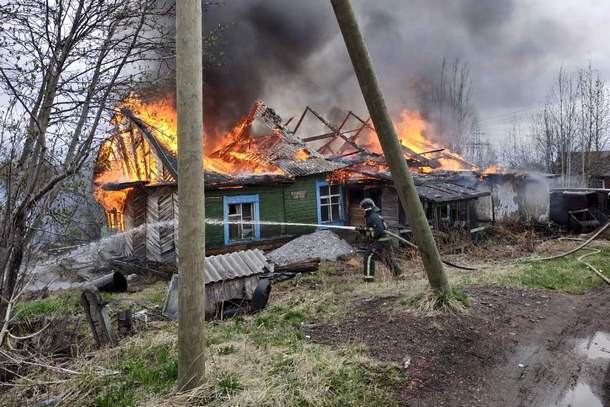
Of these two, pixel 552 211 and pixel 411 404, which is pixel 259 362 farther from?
pixel 552 211

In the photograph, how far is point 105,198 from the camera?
15.7m

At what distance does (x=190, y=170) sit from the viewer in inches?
117

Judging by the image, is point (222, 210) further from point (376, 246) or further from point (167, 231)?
point (376, 246)

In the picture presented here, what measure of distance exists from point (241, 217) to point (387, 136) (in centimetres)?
1007

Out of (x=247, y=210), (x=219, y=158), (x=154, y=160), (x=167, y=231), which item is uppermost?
(x=219, y=158)

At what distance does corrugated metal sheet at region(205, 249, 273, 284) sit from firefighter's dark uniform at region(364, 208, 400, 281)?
97.0 inches

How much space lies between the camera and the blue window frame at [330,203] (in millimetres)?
16859

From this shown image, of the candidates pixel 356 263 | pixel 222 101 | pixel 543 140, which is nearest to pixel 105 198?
pixel 222 101

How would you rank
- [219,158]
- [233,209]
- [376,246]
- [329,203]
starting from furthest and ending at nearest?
[329,203]
[219,158]
[233,209]
[376,246]

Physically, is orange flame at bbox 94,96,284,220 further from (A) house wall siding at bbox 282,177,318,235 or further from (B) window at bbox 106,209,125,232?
(A) house wall siding at bbox 282,177,318,235

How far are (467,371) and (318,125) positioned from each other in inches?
958

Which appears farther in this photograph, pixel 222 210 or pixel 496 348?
pixel 222 210

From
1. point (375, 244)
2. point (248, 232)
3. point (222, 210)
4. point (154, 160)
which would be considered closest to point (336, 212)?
point (248, 232)

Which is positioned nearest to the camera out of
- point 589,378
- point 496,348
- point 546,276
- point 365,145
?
point 589,378
